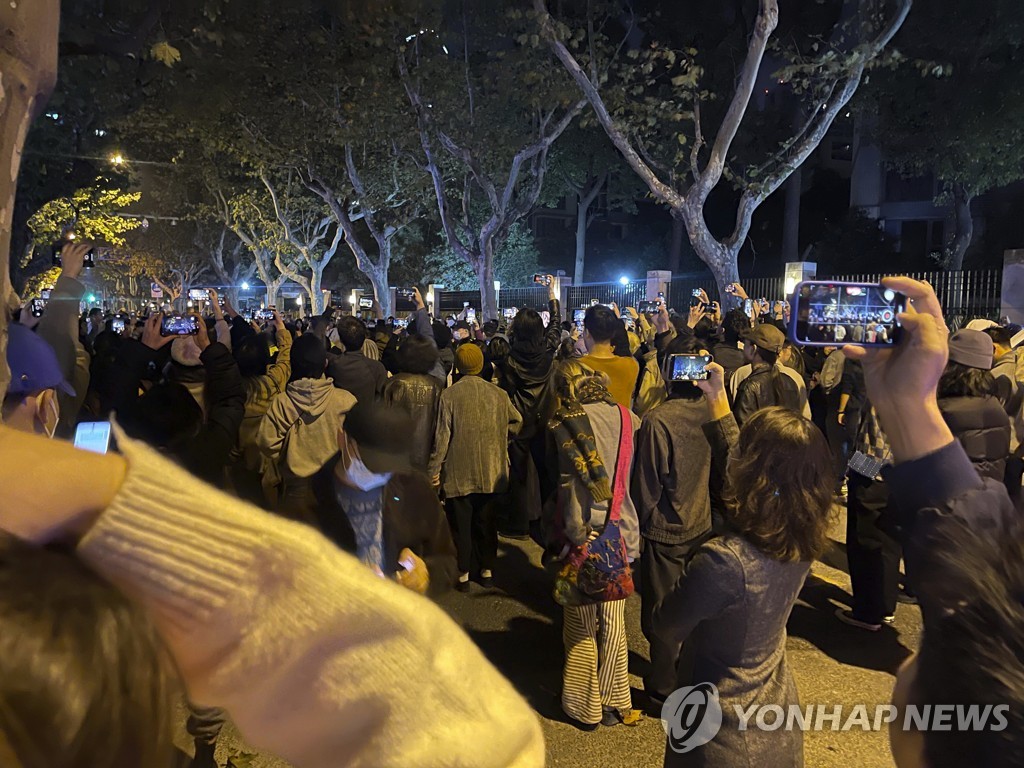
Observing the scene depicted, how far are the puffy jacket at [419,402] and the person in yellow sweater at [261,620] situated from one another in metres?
4.95

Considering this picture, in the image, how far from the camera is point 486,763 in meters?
0.75

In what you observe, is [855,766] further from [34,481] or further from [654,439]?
[34,481]

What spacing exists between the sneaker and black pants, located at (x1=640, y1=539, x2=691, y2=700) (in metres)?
1.77

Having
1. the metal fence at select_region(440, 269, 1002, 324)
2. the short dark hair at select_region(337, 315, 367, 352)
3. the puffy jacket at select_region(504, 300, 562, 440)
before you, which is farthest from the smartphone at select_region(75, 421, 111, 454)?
the short dark hair at select_region(337, 315, 367, 352)

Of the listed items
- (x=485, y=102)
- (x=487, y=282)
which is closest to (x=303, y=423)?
(x=485, y=102)

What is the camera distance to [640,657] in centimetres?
495

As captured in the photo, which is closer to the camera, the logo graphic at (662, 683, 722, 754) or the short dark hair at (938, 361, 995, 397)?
the logo graphic at (662, 683, 722, 754)

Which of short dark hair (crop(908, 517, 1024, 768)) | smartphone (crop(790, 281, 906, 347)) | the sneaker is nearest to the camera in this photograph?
short dark hair (crop(908, 517, 1024, 768))

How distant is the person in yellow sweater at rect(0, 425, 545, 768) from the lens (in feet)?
2.22

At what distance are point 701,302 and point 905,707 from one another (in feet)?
30.9

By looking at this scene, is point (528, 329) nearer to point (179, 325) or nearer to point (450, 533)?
point (179, 325)

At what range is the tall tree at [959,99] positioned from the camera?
17562 mm

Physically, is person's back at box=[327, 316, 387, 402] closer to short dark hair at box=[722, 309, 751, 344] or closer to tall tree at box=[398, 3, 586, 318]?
short dark hair at box=[722, 309, 751, 344]

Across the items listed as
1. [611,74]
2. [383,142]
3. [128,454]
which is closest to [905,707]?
[128,454]
